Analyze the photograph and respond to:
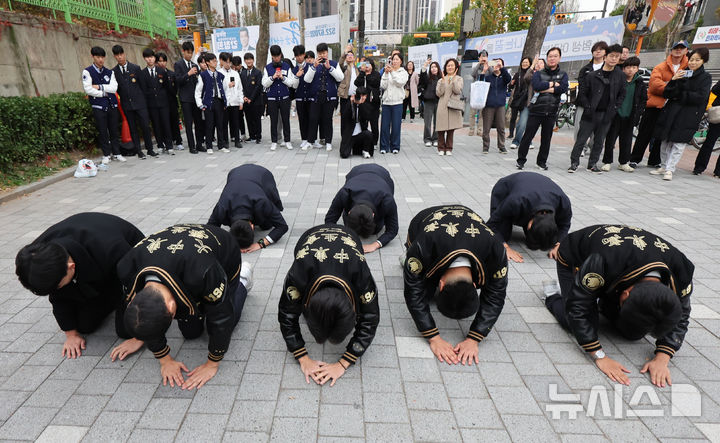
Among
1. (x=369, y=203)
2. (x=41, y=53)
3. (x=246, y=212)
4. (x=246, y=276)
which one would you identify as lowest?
(x=246, y=276)

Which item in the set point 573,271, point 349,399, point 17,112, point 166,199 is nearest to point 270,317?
point 349,399

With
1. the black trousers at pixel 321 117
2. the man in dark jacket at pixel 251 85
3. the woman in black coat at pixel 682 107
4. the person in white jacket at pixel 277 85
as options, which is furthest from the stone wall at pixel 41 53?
the woman in black coat at pixel 682 107

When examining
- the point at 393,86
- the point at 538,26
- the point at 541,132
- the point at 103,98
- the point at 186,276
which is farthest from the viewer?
the point at 538,26

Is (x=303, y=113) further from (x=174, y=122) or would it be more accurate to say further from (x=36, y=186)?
(x=36, y=186)

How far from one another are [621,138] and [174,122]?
906cm

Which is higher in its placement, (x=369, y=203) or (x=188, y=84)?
(x=188, y=84)

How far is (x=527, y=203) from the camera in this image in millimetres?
3564

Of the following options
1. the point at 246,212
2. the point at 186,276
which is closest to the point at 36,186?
the point at 246,212

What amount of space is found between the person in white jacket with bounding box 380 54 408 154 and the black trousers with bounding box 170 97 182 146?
4358mm

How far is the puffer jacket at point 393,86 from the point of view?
7648 mm

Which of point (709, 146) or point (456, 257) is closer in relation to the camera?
point (456, 257)

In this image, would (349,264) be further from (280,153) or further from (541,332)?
(280,153)

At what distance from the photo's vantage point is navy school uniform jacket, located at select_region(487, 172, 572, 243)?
3.54 metres

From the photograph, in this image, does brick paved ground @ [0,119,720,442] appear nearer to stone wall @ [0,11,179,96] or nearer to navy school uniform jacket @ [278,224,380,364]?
navy school uniform jacket @ [278,224,380,364]
